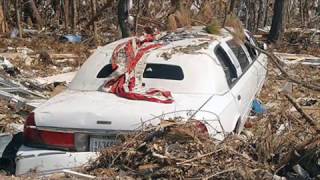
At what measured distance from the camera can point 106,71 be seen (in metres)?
6.90

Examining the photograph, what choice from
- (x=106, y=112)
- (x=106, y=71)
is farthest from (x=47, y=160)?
(x=106, y=71)

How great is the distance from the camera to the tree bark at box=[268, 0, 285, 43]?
18766 mm

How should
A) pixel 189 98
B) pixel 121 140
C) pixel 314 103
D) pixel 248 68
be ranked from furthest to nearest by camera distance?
pixel 314 103 < pixel 248 68 < pixel 189 98 < pixel 121 140

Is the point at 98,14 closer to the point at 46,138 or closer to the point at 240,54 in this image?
the point at 240,54

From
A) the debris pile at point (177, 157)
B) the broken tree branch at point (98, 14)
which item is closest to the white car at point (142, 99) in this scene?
the debris pile at point (177, 157)

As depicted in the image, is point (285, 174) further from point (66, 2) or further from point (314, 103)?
point (66, 2)

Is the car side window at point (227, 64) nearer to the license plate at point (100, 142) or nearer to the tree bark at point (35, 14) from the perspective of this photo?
the license plate at point (100, 142)

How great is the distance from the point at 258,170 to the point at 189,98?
1.24 metres

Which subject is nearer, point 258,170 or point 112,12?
point 258,170

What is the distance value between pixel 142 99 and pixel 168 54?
0.92 m

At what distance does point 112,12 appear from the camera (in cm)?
2145

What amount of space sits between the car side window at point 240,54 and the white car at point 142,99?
0.09 ft

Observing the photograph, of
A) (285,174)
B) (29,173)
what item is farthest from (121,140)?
(285,174)

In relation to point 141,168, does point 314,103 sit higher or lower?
lower
